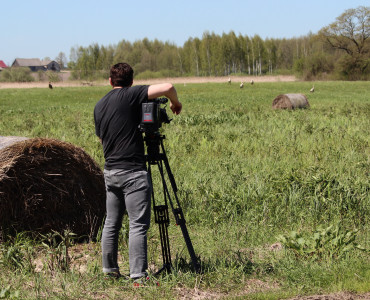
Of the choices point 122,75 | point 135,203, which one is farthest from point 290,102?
point 135,203

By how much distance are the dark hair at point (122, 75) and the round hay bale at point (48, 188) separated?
192 cm

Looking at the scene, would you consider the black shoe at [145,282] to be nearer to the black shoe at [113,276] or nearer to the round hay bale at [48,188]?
the black shoe at [113,276]

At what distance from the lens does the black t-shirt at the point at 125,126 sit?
14.9 feet

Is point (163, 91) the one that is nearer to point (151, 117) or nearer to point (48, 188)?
point (151, 117)

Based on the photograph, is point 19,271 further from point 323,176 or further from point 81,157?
point 323,176

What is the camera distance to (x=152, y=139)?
4570mm

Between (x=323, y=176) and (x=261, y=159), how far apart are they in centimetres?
280

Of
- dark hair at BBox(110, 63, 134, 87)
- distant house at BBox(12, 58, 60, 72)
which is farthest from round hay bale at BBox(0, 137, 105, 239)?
distant house at BBox(12, 58, 60, 72)

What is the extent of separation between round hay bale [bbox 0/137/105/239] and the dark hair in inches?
75.7

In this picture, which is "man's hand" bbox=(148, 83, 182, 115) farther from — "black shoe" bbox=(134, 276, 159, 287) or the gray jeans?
"black shoe" bbox=(134, 276, 159, 287)

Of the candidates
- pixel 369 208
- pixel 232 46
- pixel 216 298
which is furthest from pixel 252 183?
pixel 232 46

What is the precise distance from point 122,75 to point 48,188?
233 cm

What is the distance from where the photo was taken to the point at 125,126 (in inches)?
181

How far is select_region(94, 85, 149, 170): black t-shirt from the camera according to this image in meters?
4.55
